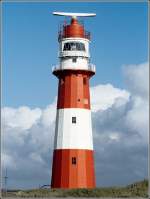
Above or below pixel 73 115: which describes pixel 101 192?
below

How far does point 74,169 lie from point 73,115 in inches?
127

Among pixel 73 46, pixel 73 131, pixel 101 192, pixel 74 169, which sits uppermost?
pixel 73 46

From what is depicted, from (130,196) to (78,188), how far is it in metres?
4.64

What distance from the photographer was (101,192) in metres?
36.4

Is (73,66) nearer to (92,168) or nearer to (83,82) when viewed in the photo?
(83,82)

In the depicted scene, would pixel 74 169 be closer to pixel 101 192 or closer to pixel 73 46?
pixel 101 192

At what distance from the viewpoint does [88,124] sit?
40656 mm

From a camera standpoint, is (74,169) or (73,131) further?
(73,131)

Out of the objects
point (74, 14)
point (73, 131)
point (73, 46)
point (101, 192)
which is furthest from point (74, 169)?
point (74, 14)

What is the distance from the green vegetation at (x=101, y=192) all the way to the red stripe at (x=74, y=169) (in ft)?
5.05

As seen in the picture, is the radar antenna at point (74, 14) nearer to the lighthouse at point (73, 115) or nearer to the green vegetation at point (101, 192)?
the lighthouse at point (73, 115)

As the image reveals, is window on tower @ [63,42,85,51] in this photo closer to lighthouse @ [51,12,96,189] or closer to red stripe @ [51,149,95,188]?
lighthouse @ [51,12,96,189]

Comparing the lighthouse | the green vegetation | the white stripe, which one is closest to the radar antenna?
the lighthouse

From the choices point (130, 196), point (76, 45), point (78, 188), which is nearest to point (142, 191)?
point (130, 196)
